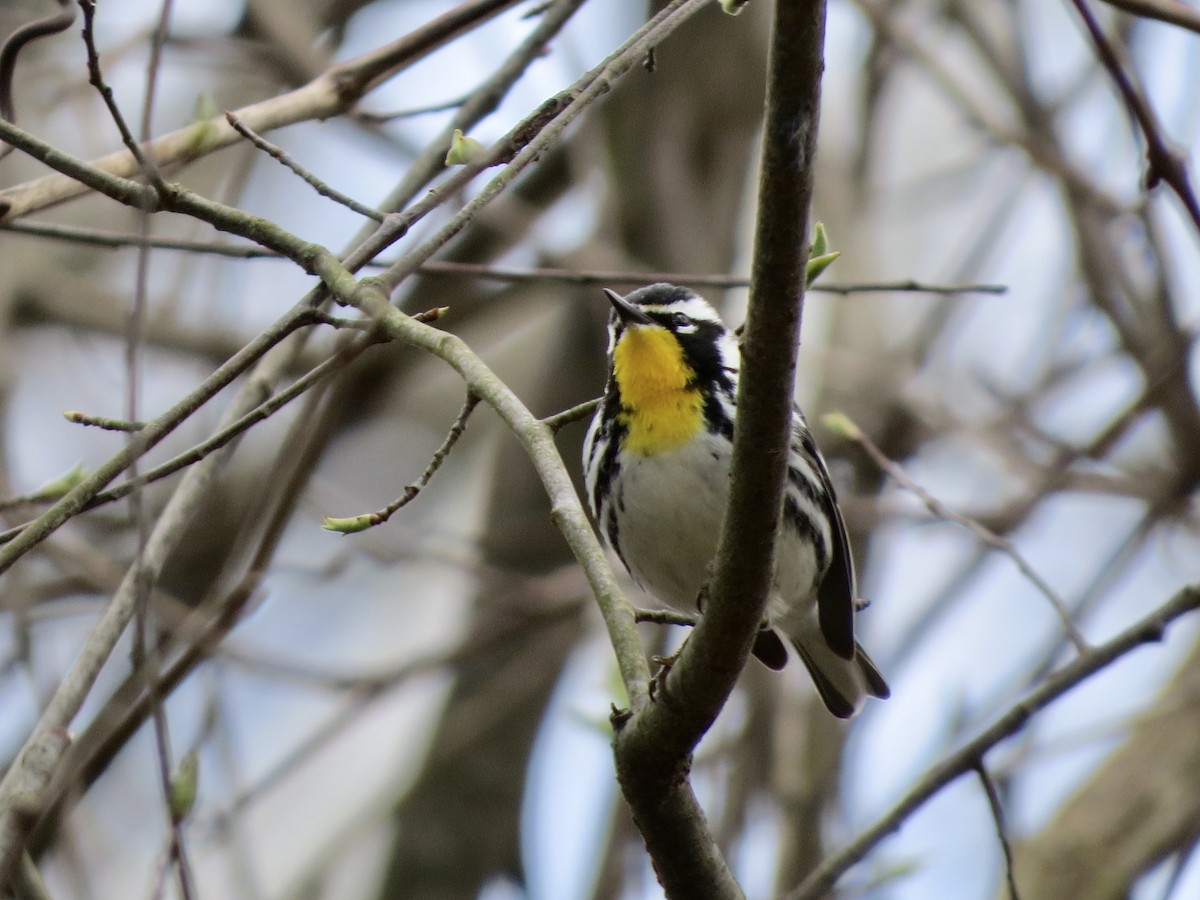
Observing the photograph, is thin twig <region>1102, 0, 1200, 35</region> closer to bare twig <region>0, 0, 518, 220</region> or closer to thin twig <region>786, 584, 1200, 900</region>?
thin twig <region>786, 584, 1200, 900</region>

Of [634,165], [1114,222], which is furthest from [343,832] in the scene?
[1114,222]

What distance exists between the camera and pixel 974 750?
9.57 ft

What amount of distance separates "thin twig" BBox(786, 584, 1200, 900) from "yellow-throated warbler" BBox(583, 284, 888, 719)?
0.69 m

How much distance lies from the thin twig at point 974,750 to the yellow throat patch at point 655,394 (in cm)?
105

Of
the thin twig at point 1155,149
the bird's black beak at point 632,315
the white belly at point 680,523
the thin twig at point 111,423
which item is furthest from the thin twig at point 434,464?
the bird's black beak at point 632,315

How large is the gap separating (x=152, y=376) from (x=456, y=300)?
2.00 metres

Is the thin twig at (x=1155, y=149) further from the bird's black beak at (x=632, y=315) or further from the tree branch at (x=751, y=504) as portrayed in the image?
the bird's black beak at (x=632, y=315)

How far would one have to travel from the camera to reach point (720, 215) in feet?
20.8

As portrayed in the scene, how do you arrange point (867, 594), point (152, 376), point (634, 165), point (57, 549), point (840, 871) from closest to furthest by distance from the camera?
point (840, 871) → point (57, 549) → point (867, 594) → point (634, 165) → point (152, 376)

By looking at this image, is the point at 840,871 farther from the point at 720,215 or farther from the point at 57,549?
the point at 720,215

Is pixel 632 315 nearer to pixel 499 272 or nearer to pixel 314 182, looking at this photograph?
pixel 499 272

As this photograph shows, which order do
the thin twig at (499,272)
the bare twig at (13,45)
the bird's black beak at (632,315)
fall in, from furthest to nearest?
1. the bird's black beak at (632,315)
2. the thin twig at (499,272)
3. the bare twig at (13,45)

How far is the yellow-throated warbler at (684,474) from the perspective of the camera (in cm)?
363

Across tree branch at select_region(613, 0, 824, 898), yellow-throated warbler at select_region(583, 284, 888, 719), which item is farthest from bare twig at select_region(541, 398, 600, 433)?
→ yellow-throated warbler at select_region(583, 284, 888, 719)
